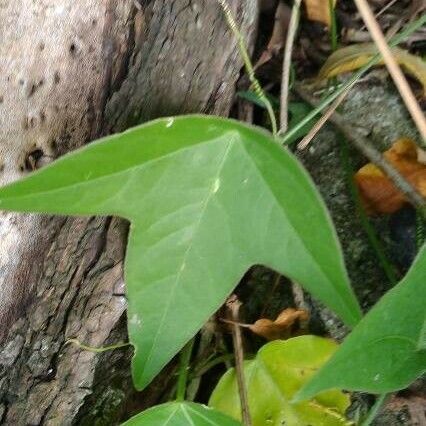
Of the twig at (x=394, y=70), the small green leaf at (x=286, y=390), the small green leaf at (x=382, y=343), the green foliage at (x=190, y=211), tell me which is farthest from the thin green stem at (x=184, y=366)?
the twig at (x=394, y=70)

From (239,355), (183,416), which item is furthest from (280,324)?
(183,416)

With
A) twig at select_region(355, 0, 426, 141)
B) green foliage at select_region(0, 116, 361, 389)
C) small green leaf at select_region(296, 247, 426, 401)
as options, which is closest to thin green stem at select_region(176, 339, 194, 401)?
green foliage at select_region(0, 116, 361, 389)

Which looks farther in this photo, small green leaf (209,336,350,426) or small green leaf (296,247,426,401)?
small green leaf (209,336,350,426)

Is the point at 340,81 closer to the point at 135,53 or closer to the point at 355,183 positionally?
the point at 355,183

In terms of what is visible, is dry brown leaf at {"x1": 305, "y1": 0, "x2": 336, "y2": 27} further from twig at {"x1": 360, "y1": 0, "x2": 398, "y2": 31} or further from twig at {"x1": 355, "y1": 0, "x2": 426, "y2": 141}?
twig at {"x1": 355, "y1": 0, "x2": 426, "y2": 141}

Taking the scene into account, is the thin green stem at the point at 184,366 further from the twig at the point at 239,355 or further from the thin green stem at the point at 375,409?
the thin green stem at the point at 375,409

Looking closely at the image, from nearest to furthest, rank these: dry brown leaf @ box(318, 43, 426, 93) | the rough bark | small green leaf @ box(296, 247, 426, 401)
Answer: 1. small green leaf @ box(296, 247, 426, 401)
2. the rough bark
3. dry brown leaf @ box(318, 43, 426, 93)
